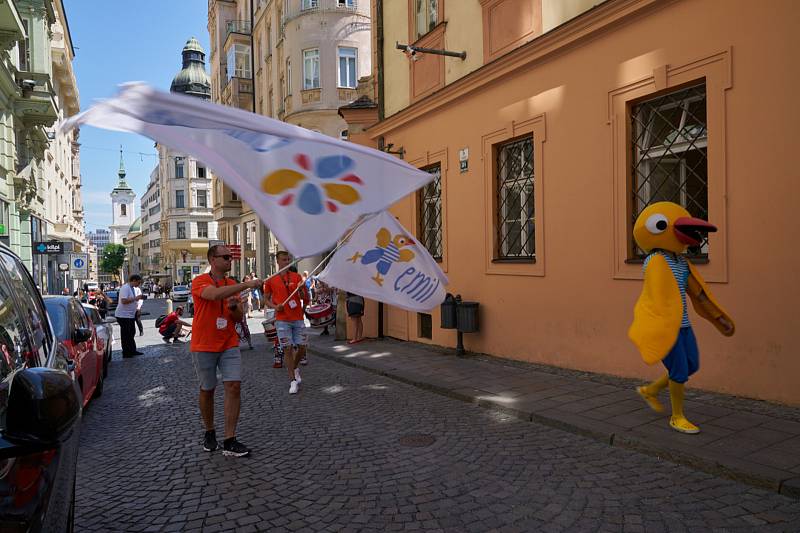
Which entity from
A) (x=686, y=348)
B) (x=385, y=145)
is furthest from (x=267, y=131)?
(x=385, y=145)

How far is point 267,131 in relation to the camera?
3535mm

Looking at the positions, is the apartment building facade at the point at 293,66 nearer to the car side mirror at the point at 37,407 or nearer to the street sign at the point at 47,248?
the street sign at the point at 47,248

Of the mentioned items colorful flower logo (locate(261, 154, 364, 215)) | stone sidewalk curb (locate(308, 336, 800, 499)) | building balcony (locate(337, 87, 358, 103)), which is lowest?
stone sidewalk curb (locate(308, 336, 800, 499))

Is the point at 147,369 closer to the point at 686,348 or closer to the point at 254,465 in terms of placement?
the point at 254,465

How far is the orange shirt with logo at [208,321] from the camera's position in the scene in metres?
4.88

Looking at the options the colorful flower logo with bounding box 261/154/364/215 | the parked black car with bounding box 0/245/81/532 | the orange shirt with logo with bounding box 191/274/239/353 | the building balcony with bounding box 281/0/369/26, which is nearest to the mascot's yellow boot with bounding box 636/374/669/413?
the colorful flower logo with bounding box 261/154/364/215

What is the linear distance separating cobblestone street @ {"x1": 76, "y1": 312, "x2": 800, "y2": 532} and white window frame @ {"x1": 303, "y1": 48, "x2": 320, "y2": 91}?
21.8 m

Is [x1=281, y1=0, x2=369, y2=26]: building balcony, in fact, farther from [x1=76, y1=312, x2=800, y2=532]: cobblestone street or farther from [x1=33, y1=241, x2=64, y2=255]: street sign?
[x1=76, y1=312, x2=800, y2=532]: cobblestone street

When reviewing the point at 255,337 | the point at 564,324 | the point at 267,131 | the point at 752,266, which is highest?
the point at 267,131

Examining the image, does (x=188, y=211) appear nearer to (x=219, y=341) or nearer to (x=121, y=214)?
(x=219, y=341)

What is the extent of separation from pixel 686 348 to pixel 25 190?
83.3 feet

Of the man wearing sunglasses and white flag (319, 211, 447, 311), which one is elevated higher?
white flag (319, 211, 447, 311)

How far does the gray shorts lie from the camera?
4914 mm

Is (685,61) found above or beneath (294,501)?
above
